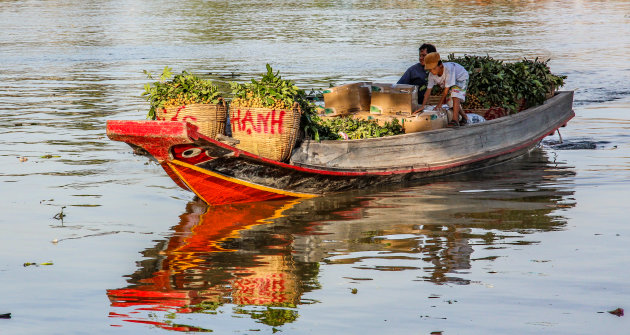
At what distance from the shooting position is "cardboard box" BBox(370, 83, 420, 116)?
10078 mm

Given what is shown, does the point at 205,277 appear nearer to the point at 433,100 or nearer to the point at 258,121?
the point at 258,121

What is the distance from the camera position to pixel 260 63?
75.4 ft

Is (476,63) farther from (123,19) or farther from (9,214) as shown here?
(123,19)

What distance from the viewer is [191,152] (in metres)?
8.30

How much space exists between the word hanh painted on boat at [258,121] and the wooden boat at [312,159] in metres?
0.26

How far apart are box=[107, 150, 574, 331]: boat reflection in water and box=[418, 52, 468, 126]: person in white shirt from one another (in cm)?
101

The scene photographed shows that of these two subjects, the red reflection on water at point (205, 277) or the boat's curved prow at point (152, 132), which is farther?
the boat's curved prow at point (152, 132)

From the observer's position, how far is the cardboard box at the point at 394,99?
10.1 m

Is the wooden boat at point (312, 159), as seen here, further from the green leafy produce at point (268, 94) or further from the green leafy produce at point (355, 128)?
the green leafy produce at point (268, 94)

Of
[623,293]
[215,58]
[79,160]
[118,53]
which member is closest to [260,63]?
[215,58]

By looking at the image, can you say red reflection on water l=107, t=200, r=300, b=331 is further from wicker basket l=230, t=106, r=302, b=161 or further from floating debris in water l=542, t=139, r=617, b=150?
floating debris in water l=542, t=139, r=617, b=150

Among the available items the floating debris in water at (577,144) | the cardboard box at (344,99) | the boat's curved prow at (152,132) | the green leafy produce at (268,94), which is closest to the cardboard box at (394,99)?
the cardboard box at (344,99)

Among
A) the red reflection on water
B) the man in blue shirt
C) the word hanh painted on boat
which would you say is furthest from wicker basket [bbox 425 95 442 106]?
the red reflection on water

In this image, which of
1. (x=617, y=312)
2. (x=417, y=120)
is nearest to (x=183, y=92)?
(x=417, y=120)
